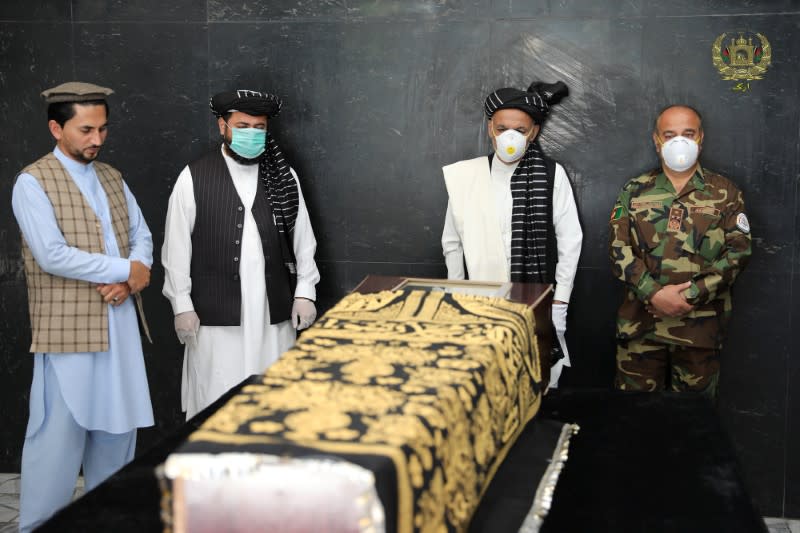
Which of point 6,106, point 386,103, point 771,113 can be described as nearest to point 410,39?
point 386,103

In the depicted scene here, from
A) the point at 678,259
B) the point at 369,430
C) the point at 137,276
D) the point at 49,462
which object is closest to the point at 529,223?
the point at 678,259

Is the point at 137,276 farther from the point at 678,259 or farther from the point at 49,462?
the point at 678,259

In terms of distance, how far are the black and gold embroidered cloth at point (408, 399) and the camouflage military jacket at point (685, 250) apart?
4.86ft

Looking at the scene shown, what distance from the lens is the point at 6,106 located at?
4.69 metres

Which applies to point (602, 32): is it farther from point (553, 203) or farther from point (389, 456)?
point (389, 456)

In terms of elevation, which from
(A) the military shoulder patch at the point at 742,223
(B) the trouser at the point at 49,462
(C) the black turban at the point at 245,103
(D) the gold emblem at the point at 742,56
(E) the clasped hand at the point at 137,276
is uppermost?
(D) the gold emblem at the point at 742,56

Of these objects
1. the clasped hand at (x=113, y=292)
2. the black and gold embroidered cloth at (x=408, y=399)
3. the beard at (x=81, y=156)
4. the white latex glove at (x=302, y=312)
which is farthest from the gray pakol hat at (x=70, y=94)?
the black and gold embroidered cloth at (x=408, y=399)

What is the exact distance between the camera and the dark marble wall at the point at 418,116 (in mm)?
4309

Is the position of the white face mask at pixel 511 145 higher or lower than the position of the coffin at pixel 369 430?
higher

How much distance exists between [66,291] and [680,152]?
99.6 inches

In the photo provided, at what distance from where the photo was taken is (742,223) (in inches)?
159

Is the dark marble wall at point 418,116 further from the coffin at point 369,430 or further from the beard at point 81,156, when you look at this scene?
the coffin at point 369,430

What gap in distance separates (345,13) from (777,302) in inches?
93.4

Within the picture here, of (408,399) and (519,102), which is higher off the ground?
(519,102)
